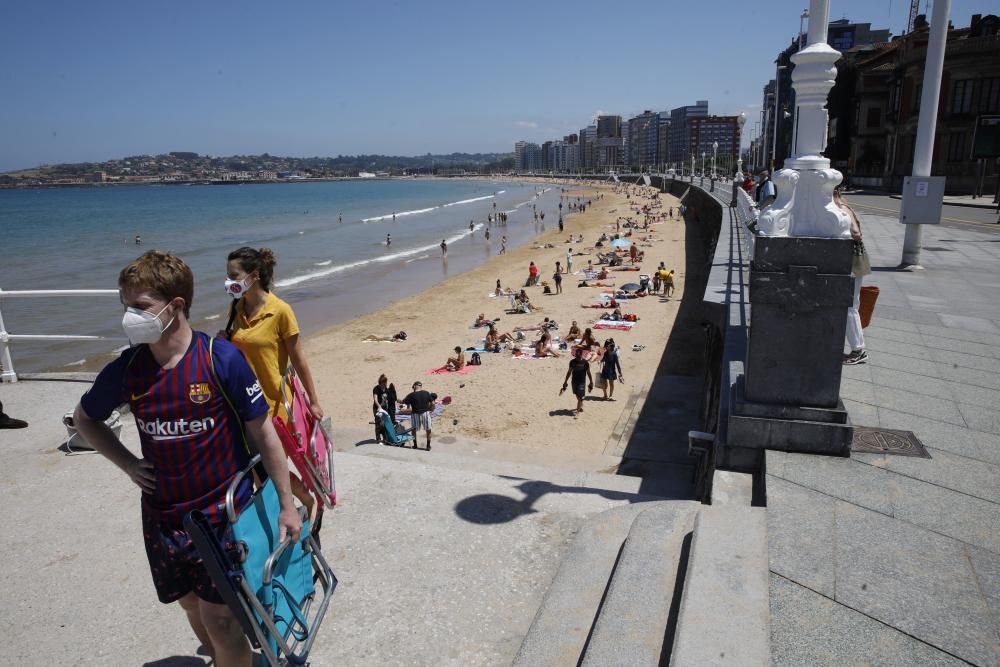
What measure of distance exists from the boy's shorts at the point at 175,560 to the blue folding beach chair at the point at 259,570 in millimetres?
100

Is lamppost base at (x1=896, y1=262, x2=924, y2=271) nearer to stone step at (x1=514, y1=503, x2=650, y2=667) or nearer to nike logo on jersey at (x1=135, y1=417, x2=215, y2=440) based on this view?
stone step at (x1=514, y1=503, x2=650, y2=667)

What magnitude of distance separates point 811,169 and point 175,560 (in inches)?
155

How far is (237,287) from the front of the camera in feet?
10.4

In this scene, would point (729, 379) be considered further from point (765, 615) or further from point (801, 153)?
point (765, 615)

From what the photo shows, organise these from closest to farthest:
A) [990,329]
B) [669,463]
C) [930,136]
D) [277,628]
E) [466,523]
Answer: [277,628]
[466,523]
[990,329]
[669,463]
[930,136]

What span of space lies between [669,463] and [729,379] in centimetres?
357

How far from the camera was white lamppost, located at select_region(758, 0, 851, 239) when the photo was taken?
12.5 feet

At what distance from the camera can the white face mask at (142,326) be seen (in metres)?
2.09

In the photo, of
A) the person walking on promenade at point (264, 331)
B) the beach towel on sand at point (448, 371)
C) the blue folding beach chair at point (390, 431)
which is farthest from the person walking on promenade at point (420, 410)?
the person walking on promenade at point (264, 331)

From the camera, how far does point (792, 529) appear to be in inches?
122

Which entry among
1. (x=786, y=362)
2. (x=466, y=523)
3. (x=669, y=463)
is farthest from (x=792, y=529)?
(x=669, y=463)

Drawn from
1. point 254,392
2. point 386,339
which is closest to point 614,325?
point 386,339

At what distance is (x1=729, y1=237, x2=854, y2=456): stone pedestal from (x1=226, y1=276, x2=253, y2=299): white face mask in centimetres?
281

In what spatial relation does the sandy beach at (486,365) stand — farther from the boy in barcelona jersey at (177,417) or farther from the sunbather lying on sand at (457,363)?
the boy in barcelona jersey at (177,417)
